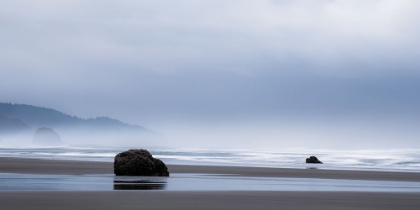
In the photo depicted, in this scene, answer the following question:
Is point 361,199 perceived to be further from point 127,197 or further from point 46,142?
point 46,142

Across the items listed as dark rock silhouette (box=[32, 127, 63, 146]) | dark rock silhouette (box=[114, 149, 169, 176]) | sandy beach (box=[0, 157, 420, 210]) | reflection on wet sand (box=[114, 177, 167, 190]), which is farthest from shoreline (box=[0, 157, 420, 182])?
dark rock silhouette (box=[32, 127, 63, 146])

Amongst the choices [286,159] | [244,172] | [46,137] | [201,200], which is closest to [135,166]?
[244,172]

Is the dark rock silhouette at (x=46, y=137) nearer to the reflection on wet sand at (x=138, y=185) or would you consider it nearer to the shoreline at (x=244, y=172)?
the shoreline at (x=244, y=172)

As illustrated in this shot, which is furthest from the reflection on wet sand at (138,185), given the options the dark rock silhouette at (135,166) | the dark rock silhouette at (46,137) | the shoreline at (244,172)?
the dark rock silhouette at (46,137)

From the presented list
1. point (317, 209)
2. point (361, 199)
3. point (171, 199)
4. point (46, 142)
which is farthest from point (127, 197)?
point (46, 142)

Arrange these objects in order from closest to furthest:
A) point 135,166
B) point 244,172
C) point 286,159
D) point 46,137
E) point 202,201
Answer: point 202,201 → point 135,166 → point 244,172 → point 286,159 → point 46,137

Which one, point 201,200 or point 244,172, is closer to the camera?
point 201,200

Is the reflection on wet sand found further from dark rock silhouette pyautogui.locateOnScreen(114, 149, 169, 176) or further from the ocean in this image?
the ocean

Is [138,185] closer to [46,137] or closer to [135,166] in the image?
[135,166]

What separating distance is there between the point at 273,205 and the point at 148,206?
2.84m

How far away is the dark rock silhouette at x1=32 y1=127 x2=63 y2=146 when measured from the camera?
618 ft

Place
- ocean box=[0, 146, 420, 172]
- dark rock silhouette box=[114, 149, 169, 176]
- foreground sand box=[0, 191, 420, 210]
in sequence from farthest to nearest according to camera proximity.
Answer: ocean box=[0, 146, 420, 172] < dark rock silhouette box=[114, 149, 169, 176] < foreground sand box=[0, 191, 420, 210]

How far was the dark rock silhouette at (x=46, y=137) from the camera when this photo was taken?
618 feet

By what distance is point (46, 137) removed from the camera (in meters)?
194
